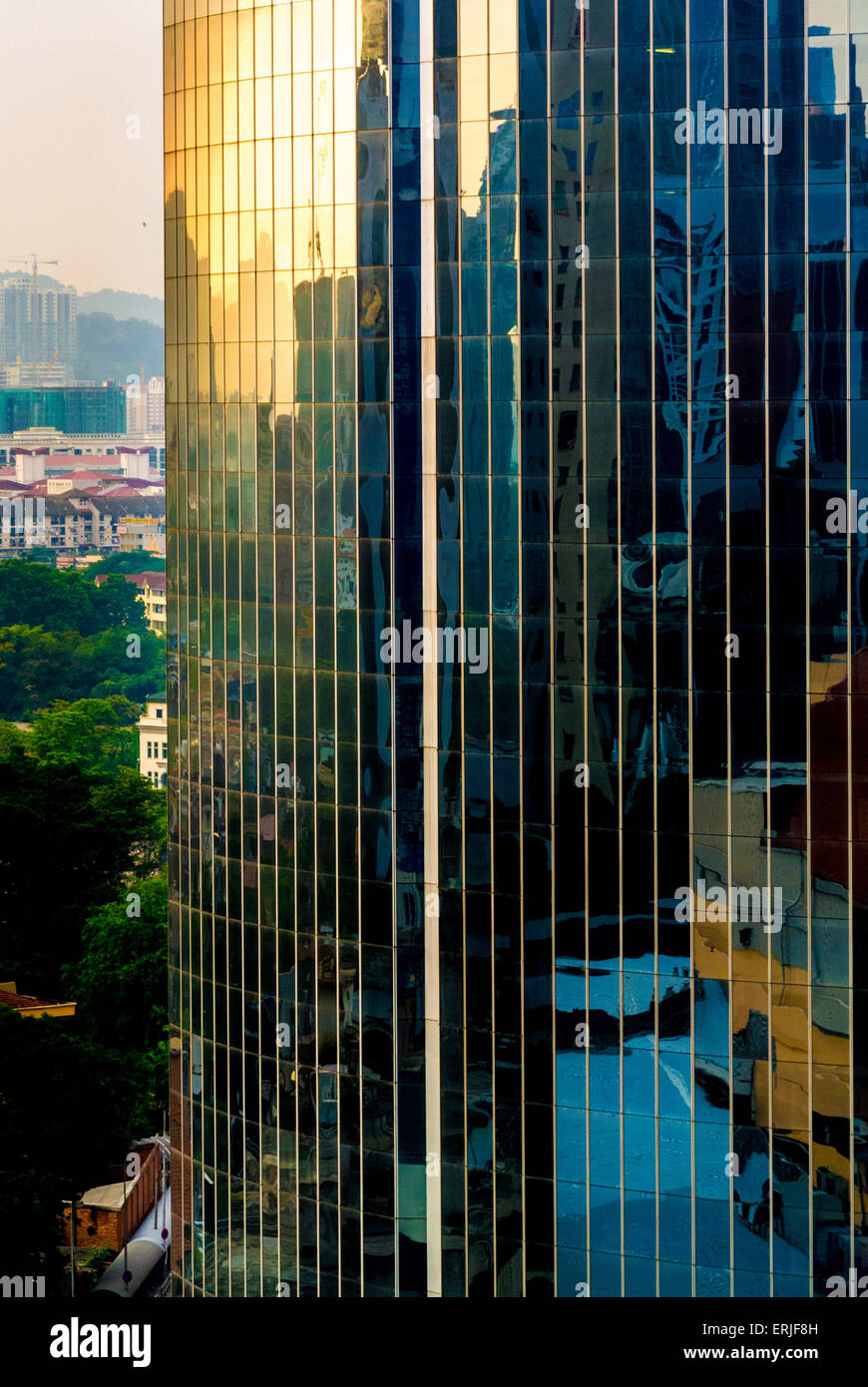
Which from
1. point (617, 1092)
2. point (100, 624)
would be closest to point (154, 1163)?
point (617, 1092)

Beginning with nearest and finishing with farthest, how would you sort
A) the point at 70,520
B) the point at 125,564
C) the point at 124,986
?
the point at 124,986 < the point at 125,564 < the point at 70,520

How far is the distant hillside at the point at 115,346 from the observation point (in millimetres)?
119062

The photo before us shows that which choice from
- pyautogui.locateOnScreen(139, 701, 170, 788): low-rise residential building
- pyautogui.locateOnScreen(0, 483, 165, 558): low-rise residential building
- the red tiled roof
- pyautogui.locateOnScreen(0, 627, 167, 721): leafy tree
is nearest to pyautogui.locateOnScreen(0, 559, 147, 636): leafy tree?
pyautogui.locateOnScreen(0, 627, 167, 721): leafy tree

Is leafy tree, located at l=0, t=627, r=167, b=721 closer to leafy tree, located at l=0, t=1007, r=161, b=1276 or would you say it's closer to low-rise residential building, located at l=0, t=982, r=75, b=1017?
Answer: low-rise residential building, located at l=0, t=982, r=75, b=1017

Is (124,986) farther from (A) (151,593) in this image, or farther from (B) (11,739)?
(A) (151,593)

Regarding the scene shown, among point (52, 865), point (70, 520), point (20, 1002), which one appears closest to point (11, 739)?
point (52, 865)

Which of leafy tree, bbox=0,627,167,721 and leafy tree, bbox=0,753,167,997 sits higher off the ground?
leafy tree, bbox=0,627,167,721

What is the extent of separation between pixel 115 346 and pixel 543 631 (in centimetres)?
10103

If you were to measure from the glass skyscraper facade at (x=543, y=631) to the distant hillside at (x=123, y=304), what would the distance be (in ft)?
281

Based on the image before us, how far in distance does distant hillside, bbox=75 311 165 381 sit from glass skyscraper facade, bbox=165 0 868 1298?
297 ft

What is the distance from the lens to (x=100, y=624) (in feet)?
380

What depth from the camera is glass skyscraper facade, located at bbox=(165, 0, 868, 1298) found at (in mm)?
26062

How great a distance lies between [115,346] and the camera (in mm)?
121312

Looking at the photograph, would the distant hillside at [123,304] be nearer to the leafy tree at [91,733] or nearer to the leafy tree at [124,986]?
the leafy tree at [91,733]
